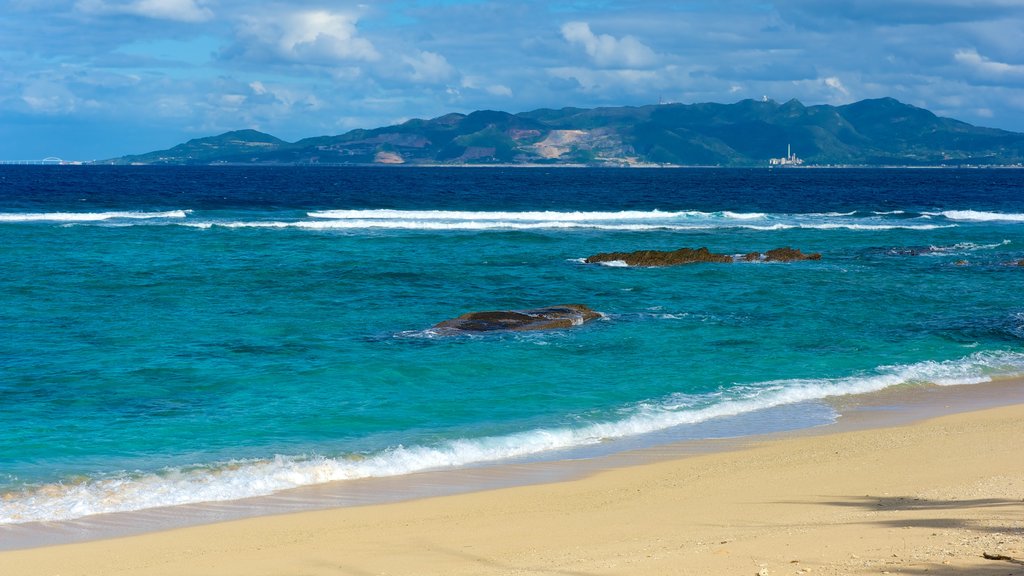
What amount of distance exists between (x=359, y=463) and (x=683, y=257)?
21708 mm

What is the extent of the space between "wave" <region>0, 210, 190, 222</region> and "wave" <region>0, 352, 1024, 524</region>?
39.0 m

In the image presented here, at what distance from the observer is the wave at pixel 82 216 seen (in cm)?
4705

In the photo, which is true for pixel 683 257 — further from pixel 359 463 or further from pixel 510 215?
pixel 510 215

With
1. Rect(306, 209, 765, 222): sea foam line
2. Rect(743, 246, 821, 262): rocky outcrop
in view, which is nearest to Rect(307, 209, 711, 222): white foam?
Rect(306, 209, 765, 222): sea foam line

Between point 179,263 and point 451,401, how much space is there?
17964mm

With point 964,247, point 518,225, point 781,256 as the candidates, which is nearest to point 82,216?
point 518,225

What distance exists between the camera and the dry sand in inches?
281

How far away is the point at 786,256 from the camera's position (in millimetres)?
32938

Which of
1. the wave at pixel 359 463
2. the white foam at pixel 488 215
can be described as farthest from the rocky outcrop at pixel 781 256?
the white foam at pixel 488 215

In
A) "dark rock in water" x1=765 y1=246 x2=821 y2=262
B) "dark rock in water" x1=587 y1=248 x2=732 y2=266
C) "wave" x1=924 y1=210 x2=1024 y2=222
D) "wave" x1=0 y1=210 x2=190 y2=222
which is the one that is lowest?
"wave" x1=924 y1=210 x2=1024 y2=222

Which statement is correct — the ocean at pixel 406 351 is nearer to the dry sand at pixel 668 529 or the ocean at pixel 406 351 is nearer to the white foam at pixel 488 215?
the dry sand at pixel 668 529

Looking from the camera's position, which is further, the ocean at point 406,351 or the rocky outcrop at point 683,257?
the rocky outcrop at point 683,257

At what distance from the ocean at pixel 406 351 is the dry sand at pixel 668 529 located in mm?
1476

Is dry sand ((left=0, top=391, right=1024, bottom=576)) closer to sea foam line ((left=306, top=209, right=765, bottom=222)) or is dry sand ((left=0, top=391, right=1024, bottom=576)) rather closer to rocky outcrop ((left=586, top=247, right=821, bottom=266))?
rocky outcrop ((left=586, top=247, right=821, bottom=266))
